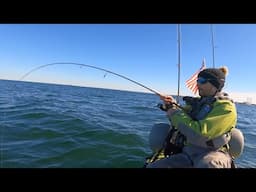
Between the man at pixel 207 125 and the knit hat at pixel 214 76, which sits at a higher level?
the knit hat at pixel 214 76

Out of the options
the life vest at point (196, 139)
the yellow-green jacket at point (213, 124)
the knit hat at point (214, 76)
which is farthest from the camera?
the knit hat at point (214, 76)

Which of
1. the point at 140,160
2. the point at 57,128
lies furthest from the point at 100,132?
the point at 140,160

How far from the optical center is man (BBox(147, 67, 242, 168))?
3.08m

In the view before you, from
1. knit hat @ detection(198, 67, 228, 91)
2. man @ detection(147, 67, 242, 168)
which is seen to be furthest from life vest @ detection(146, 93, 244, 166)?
knit hat @ detection(198, 67, 228, 91)

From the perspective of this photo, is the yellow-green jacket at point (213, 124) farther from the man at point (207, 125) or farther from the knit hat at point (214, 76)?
the knit hat at point (214, 76)

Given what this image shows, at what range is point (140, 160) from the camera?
566 centimetres

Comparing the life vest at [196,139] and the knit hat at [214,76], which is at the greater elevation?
the knit hat at [214,76]

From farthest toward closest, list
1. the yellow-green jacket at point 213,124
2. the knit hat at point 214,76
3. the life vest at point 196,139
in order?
the knit hat at point 214,76 < the life vest at point 196,139 < the yellow-green jacket at point 213,124

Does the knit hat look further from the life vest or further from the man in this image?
the life vest

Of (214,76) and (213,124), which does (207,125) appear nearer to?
(213,124)

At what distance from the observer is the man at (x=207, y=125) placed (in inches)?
121

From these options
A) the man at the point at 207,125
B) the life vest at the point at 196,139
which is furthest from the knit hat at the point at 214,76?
the life vest at the point at 196,139

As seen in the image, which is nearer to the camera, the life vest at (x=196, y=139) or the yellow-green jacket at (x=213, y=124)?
the yellow-green jacket at (x=213, y=124)
